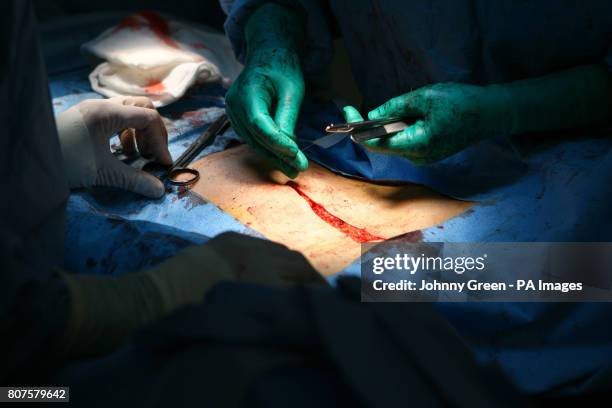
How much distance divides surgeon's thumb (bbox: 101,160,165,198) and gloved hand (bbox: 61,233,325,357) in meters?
0.57

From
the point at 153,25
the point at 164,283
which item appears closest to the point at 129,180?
the point at 164,283

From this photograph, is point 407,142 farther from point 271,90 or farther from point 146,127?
point 146,127

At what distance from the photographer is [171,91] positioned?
2.29m

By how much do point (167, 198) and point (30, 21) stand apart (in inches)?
28.8

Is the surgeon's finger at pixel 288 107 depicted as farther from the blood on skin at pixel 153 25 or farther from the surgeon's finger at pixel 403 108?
the blood on skin at pixel 153 25

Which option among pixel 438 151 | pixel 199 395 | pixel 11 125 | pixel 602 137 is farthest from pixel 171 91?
pixel 199 395

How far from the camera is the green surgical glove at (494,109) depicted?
161 cm

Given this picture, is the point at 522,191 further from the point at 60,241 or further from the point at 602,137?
the point at 60,241

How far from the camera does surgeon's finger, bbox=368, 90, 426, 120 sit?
1646mm

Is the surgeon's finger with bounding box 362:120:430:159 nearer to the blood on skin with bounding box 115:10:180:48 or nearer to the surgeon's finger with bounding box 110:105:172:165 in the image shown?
the surgeon's finger with bounding box 110:105:172:165

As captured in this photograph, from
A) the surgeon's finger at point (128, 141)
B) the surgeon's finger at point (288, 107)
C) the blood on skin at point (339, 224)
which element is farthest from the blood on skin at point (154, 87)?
the blood on skin at point (339, 224)

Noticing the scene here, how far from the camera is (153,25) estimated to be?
8.93 feet

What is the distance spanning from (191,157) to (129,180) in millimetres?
274

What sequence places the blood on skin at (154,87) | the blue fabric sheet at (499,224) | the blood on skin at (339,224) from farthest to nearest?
the blood on skin at (154,87), the blood on skin at (339,224), the blue fabric sheet at (499,224)
